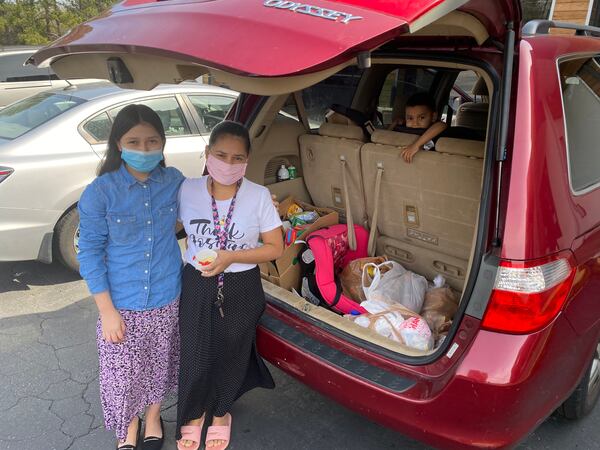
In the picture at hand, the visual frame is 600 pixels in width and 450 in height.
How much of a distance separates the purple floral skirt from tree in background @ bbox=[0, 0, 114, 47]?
17.2 m

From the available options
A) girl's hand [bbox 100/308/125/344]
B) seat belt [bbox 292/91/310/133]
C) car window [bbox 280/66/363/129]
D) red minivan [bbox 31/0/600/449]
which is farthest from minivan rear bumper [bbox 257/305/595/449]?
car window [bbox 280/66/363/129]

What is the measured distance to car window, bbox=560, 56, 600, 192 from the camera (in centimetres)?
193

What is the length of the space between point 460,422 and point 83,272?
4.79 ft

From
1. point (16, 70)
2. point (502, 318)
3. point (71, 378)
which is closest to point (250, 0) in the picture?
point (502, 318)

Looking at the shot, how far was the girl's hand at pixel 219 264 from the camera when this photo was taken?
1.97 meters

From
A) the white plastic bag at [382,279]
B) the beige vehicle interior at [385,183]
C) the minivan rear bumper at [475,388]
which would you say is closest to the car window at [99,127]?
the beige vehicle interior at [385,183]

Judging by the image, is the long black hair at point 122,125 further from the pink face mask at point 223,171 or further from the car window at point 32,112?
the car window at point 32,112

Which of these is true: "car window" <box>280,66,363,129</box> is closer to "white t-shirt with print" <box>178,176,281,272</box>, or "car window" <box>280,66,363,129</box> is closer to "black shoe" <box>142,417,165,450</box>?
"white t-shirt with print" <box>178,176,281,272</box>

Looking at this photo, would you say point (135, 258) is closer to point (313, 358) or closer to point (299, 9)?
point (313, 358)

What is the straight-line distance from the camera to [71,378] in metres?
2.90

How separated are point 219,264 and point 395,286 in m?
1.09

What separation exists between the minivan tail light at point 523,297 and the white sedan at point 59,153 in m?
3.18

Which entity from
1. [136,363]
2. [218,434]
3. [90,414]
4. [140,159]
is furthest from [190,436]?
[140,159]

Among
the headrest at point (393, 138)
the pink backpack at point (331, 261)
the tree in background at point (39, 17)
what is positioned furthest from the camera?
the tree in background at point (39, 17)
